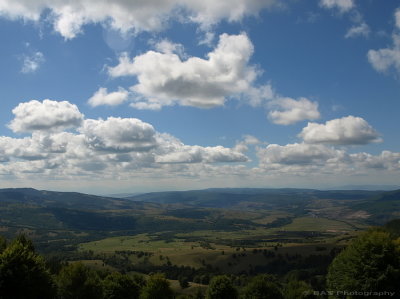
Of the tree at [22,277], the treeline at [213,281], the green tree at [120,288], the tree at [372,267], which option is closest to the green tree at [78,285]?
the treeline at [213,281]

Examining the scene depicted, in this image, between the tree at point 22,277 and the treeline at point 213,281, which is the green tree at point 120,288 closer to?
the treeline at point 213,281

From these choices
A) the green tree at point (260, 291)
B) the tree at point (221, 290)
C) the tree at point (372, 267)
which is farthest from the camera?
the tree at point (221, 290)

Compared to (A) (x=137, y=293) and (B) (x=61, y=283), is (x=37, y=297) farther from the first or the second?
(A) (x=137, y=293)

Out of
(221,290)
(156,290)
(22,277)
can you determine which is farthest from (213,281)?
(22,277)

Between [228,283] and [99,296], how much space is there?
40958 mm

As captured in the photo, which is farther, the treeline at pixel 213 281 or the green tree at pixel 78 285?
the green tree at pixel 78 285

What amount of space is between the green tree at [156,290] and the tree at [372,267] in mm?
54039

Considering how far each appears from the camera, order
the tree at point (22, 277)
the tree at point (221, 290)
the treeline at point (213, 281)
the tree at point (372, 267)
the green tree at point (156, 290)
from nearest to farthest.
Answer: the tree at point (22, 277) → the treeline at point (213, 281) → the tree at point (372, 267) → the tree at point (221, 290) → the green tree at point (156, 290)

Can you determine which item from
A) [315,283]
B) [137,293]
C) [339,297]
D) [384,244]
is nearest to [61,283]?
[137,293]

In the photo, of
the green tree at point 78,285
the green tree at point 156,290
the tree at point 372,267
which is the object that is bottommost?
the green tree at point 156,290

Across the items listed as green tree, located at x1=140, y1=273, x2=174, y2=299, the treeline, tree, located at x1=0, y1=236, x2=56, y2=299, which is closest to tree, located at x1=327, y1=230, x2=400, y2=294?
the treeline

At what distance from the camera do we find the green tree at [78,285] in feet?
333

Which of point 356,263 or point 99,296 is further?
point 99,296

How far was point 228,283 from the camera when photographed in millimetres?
111500
